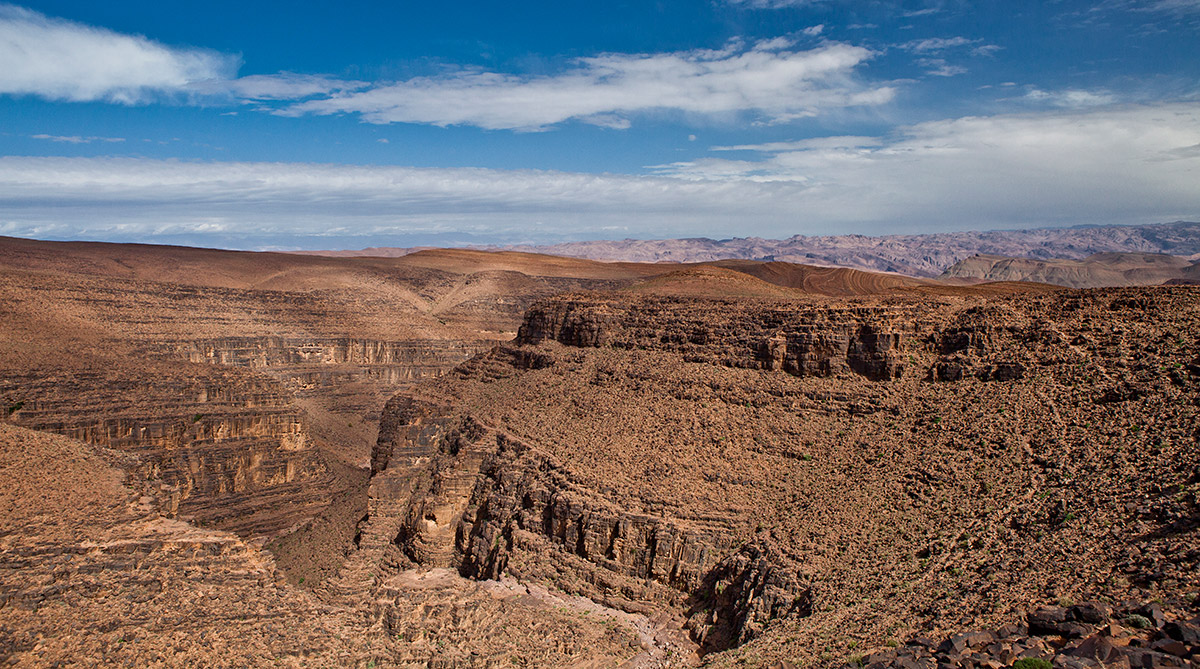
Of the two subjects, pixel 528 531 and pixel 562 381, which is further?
pixel 562 381

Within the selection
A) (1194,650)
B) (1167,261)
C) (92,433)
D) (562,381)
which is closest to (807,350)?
(562,381)

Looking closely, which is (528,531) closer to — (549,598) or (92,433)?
(549,598)

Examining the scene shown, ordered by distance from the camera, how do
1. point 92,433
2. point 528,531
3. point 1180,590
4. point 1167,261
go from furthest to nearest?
point 1167,261, point 92,433, point 528,531, point 1180,590

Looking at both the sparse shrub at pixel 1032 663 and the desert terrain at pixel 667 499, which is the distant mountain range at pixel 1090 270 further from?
the sparse shrub at pixel 1032 663

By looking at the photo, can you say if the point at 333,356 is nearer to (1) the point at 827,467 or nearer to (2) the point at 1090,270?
(1) the point at 827,467

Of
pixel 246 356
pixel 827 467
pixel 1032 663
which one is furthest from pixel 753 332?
pixel 246 356

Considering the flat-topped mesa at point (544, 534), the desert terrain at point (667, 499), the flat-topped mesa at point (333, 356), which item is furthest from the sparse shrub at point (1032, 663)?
the flat-topped mesa at point (333, 356)

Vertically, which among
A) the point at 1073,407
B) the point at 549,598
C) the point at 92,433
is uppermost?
the point at 1073,407
